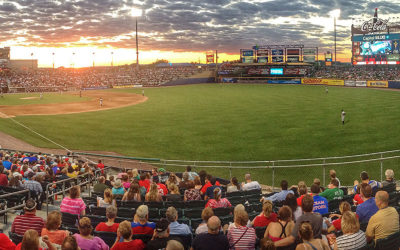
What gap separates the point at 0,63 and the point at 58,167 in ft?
414

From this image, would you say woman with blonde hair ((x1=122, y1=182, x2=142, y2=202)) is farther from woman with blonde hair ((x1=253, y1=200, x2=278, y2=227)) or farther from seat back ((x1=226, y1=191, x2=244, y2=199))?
woman with blonde hair ((x1=253, y1=200, x2=278, y2=227))

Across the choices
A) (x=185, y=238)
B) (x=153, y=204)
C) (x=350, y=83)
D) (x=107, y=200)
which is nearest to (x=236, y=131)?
(x=153, y=204)

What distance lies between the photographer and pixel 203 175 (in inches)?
475

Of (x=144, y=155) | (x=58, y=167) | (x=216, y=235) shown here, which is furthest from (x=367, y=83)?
(x=216, y=235)

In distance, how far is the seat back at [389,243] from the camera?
5.61m

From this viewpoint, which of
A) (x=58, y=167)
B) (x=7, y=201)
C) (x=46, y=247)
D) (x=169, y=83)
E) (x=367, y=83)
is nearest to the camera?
(x=46, y=247)

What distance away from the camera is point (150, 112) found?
43.6 m

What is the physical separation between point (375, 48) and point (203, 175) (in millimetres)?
92846

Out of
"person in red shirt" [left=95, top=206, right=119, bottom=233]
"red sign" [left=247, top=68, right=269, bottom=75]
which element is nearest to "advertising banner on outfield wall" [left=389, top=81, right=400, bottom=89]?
"red sign" [left=247, top=68, right=269, bottom=75]

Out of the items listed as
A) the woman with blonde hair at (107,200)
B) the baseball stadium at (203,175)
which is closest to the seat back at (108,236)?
the baseball stadium at (203,175)

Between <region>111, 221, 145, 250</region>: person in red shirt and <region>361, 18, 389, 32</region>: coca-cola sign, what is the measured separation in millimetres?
99674

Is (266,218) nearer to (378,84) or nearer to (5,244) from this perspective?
(5,244)

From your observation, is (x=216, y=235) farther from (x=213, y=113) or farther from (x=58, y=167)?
(x=213, y=113)

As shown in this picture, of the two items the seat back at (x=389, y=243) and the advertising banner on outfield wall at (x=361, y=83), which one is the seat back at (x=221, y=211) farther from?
the advertising banner on outfield wall at (x=361, y=83)
